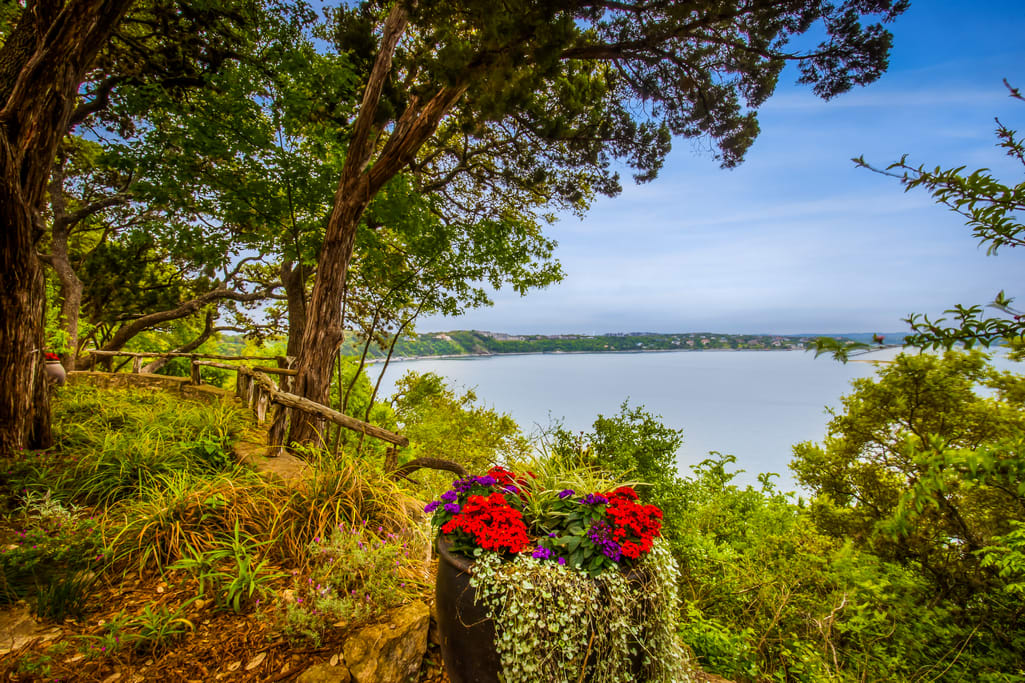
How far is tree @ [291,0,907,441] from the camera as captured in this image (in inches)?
136

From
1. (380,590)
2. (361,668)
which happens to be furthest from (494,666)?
(380,590)

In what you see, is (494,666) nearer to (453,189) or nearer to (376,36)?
(376,36)

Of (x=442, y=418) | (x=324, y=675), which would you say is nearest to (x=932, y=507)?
(x=324, y=675)

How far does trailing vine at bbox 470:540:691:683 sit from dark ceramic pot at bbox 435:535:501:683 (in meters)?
0.05

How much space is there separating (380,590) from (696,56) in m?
6.26

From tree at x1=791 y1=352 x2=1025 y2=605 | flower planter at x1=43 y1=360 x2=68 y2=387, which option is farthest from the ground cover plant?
tree at x1=791 y1=352 x2=1025 y2=605

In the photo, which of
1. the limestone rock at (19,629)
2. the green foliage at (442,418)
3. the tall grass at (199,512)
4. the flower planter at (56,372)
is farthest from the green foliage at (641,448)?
the flower planter at (56,372)

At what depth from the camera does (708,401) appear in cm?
2728

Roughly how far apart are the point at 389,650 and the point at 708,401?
2905 centimetres

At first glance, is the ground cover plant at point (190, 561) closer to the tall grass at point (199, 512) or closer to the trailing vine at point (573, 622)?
the tall grass at point (199, 512)

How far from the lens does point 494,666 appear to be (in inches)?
57.1

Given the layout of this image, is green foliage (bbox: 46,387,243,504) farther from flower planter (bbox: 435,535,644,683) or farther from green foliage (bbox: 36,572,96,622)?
flower planter (bbox: 435,535,644,683)

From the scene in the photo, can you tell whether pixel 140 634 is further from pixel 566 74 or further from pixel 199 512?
pixel 566 74

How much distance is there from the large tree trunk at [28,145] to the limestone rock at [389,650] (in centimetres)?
338
